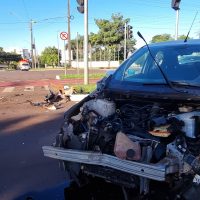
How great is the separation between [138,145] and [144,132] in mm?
284

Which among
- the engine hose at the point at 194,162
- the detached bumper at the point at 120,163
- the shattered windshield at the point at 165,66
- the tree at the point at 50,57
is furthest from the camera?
the tree at the point at 50,57

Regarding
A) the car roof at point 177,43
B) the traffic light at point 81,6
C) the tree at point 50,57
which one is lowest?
the tree at point 50,57

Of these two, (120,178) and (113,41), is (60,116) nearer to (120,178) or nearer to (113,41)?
(120,178)

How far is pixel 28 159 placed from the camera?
668 centimetres

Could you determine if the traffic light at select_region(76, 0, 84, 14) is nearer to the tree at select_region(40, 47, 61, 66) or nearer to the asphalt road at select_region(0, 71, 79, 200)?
the asphalt road at select_region(0, 71, 79, 200)

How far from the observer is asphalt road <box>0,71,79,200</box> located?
514 cm

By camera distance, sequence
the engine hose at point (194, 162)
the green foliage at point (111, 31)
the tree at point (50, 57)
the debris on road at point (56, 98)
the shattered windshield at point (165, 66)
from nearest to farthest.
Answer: the engine hose at point (194, 162) < the shattered windshield at point (165, 66) < the debris on road at point (56, 98) < the green foliage at point (111, 31) < the tree at point (50, 57)

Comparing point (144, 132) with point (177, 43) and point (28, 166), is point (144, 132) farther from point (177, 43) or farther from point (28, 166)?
point (28, 166)

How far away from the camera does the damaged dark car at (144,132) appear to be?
3596mm

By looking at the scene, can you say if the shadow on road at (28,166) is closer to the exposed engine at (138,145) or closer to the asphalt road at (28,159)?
the asphalt road at (28,159)

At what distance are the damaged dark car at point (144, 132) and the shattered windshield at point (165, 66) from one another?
1 centimetres

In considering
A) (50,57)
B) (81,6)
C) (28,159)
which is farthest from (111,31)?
(28,159)

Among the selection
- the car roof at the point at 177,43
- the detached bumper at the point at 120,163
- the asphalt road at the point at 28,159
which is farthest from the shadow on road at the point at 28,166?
the car roof at the point at 177,43

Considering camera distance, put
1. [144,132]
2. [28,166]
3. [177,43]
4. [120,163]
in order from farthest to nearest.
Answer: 1. [28,166]
2. [177,43]
3. [144,132]
4. [120,163]
